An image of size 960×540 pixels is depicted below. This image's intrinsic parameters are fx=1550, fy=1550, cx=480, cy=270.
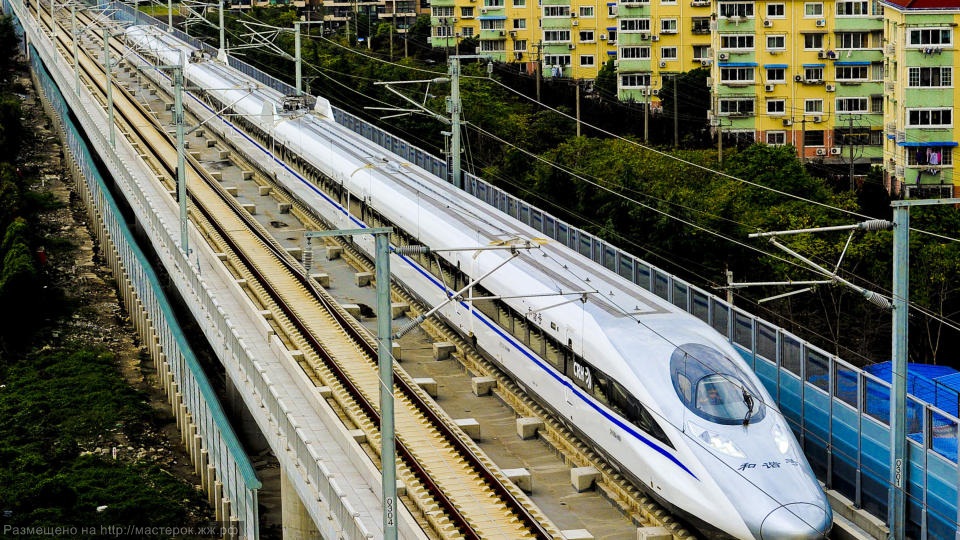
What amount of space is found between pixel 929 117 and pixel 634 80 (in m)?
32.8

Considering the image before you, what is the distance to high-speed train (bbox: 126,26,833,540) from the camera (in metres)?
27.9

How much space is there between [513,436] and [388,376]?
11312 millimetres

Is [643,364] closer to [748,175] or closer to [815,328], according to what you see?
[815,328]

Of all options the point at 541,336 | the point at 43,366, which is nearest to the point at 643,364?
the point at 541,336

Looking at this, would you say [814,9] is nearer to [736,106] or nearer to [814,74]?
[814,74]

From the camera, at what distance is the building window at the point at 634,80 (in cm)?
9600

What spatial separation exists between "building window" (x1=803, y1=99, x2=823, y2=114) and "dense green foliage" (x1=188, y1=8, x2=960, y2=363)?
5553 mm

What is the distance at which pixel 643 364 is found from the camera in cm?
3069

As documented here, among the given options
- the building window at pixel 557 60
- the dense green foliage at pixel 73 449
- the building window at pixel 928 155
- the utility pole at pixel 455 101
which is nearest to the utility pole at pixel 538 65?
the building window at pixel 557 60

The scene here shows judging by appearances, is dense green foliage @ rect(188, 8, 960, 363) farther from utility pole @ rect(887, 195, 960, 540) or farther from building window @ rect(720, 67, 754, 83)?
utility pole @ rect(887, 195, 960, 540)

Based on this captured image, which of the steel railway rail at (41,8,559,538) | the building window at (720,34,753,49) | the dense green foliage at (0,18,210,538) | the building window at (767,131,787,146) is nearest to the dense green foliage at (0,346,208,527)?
the dense green foliage at (0,18,210,538)

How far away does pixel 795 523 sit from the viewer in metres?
27.0

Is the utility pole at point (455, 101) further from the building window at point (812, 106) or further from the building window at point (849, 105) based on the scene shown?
the building window at point (849, 105)

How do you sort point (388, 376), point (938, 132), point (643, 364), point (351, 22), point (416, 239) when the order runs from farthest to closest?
point (351, 22) < point (938, 132) < point (416, 239) < point (643, 364) < point (388, 376)
